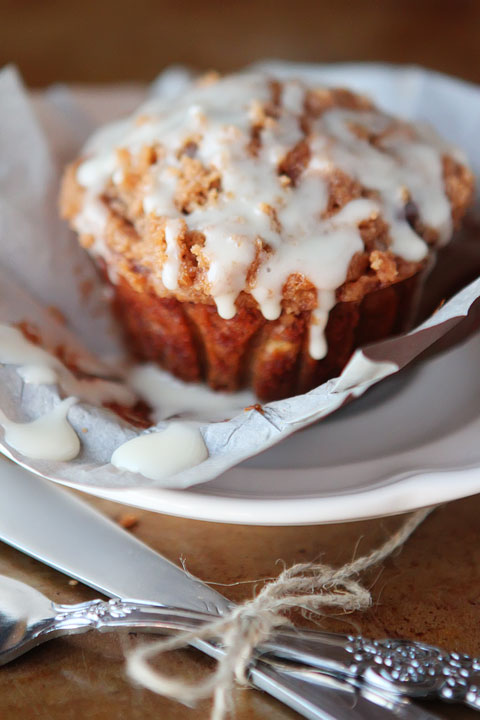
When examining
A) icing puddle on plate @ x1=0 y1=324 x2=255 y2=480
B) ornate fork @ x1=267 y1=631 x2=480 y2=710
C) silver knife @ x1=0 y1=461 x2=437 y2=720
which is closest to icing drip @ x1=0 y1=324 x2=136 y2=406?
icing puddle on plate @ x1=0 y1=324 x2=255 y2=480

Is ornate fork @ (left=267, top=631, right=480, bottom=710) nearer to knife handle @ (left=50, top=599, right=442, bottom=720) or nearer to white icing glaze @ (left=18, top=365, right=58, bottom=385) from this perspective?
knife handle @ (left=50, top=599, right=442, bottom=720)

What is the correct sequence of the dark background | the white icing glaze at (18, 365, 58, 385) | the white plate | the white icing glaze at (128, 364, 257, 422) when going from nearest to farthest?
the white plate
the white icing glaze at (18, 365, 58, 385)
the white icing glaze at (128, 364, 257, 422)
the dark background

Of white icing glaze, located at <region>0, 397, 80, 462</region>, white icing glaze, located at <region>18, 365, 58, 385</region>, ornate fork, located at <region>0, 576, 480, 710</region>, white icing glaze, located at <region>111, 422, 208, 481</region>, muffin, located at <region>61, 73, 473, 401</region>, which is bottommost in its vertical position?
ornate fork, located at <region>0, 576, 480, 710</region>

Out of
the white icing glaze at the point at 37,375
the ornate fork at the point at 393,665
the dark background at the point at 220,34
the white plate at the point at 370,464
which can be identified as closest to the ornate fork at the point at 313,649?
the ornate fork at the point at 393,665

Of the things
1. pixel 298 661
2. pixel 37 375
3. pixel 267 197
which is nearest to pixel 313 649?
pixel 298 661

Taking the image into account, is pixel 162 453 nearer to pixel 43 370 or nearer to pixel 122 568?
pixel 122 568

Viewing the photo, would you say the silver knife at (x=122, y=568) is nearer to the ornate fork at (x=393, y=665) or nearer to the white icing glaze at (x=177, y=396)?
the ornate fork at (x=393, y=665)
